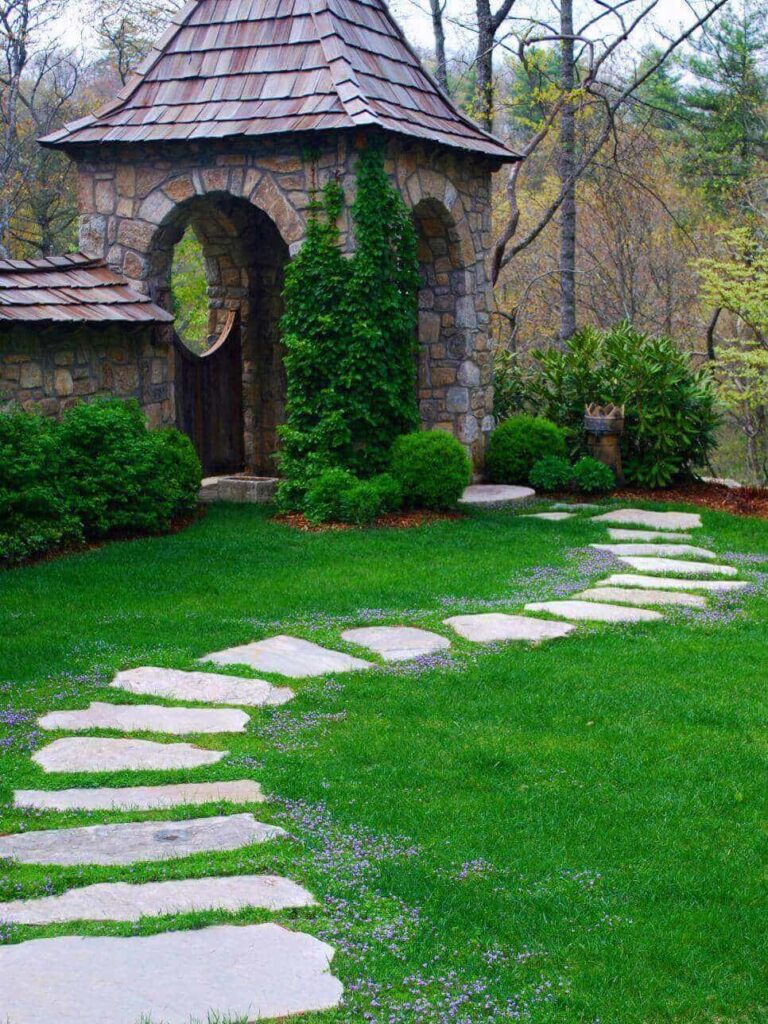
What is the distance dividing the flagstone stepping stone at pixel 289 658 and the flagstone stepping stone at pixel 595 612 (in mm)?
1483

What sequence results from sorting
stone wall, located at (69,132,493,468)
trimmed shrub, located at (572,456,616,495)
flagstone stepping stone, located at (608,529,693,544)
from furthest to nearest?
1. trimmed shrub, located at (572,456,616,495)
2. stone wall, located at (69,132,493,468)
3. flagstone stepping stone, located at (608,529,693,544)

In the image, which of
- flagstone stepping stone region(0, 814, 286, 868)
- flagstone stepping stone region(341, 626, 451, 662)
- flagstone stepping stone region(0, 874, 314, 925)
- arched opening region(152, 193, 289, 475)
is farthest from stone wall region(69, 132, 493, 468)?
flagstone stepping stone region(0, 874, 314, 925)

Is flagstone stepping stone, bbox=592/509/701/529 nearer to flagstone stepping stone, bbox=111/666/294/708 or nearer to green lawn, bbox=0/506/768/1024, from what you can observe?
green lawn, bbox=0/506/768/1024

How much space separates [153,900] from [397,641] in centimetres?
312

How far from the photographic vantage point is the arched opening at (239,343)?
12930 mm

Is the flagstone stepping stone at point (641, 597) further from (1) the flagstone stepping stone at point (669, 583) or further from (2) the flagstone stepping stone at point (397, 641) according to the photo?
(2) the flagstone stepping stone at point (397, 641)

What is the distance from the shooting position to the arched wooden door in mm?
12477

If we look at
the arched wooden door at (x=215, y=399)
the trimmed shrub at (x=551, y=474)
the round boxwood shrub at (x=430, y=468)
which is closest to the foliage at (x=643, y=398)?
the trimmed shrub at (x=551, y=474)

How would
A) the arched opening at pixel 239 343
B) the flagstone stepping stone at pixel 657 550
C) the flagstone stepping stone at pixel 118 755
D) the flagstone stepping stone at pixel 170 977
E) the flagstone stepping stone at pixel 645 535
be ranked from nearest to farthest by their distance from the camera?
the flagstone stepping stone at pixel 170 977, the flagstone stepping stone at pixel 118 755, the flagstone stepping stone at pixel 657 550, the flagstone stepping stone at pixel 645 535, the arched opening at pixel 239 343

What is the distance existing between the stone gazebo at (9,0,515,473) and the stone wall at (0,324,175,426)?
25 cm

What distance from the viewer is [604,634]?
6512 millimetres

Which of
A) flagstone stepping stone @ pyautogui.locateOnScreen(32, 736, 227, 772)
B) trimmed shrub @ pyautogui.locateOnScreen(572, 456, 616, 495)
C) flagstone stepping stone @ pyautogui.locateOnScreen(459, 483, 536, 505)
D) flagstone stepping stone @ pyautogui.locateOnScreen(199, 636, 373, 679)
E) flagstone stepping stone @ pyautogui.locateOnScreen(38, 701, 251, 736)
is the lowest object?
flagstone stepping stone @ pyautogui.locateOnScreen(32, 736, 227, 772)

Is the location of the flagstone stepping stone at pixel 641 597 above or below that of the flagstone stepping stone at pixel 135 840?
above

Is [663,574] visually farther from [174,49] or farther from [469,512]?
[174,49]
